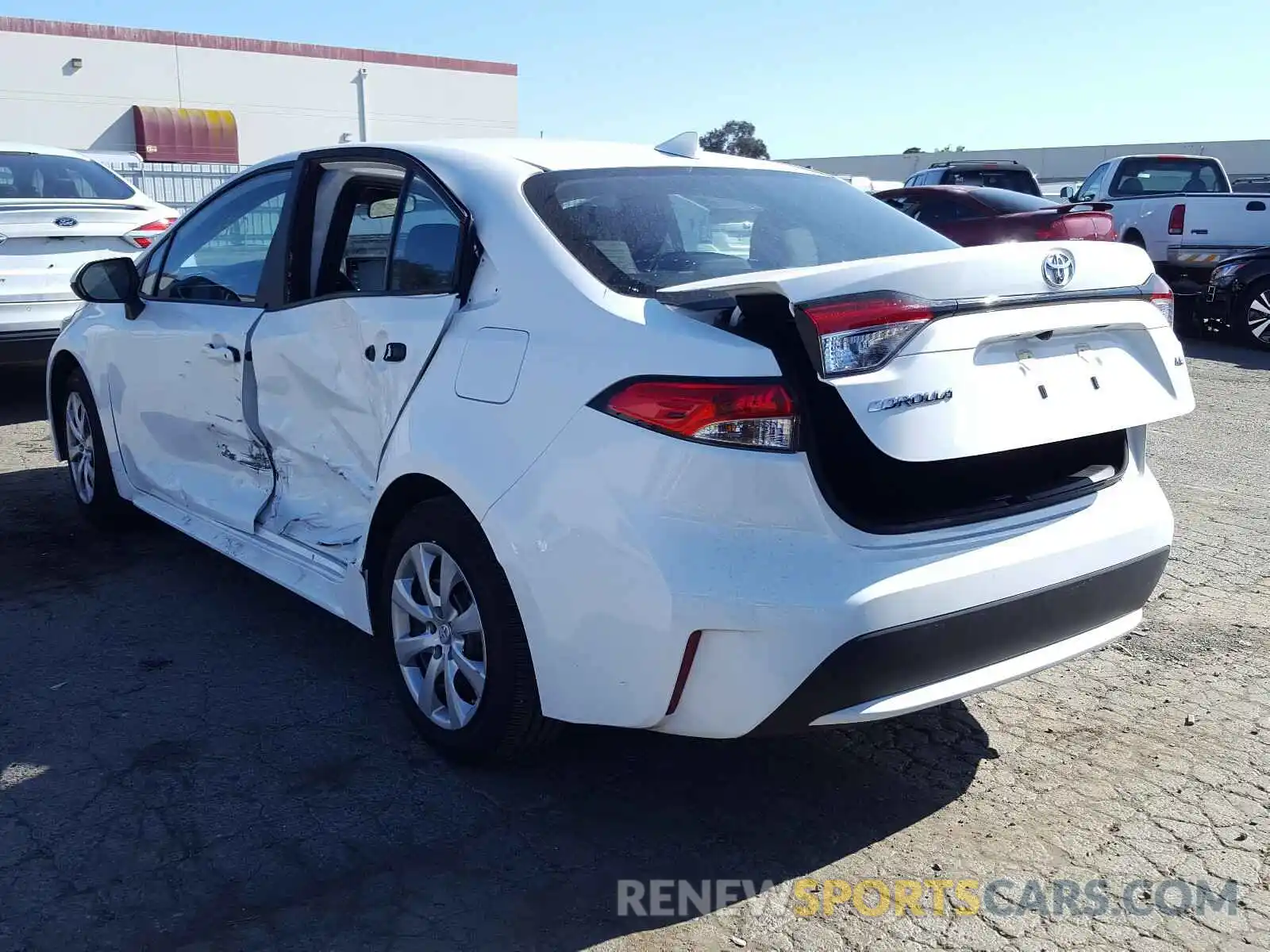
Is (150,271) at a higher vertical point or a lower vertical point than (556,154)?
lower

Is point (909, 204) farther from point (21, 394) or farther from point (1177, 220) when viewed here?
point (21, 394)

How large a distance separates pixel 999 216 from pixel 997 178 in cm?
582

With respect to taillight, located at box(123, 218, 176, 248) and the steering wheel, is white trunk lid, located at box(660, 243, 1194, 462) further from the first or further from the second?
taillight, located at box(123, 218, 176, 248)

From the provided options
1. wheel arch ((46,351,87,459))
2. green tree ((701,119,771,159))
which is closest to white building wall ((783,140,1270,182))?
green tree ((701,119,771,159))

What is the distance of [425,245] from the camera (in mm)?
3480

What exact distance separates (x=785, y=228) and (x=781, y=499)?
125 cm

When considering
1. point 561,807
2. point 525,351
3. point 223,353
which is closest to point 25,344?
point 223,353

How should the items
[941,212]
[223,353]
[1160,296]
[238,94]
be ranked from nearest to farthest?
[1160,296] → [223,353] → [941,212] → [238,94]

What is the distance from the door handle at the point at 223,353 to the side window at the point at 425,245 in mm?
879

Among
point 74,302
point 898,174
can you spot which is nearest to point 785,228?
point 74,302

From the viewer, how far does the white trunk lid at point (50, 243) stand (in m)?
7.45

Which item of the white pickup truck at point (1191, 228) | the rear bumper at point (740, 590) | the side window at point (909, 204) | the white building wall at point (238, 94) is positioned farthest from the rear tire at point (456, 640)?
the white building wall at point (238, 94)

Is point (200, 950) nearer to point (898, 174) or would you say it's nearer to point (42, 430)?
point (42, 430)

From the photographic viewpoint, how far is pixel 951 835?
119 inches
